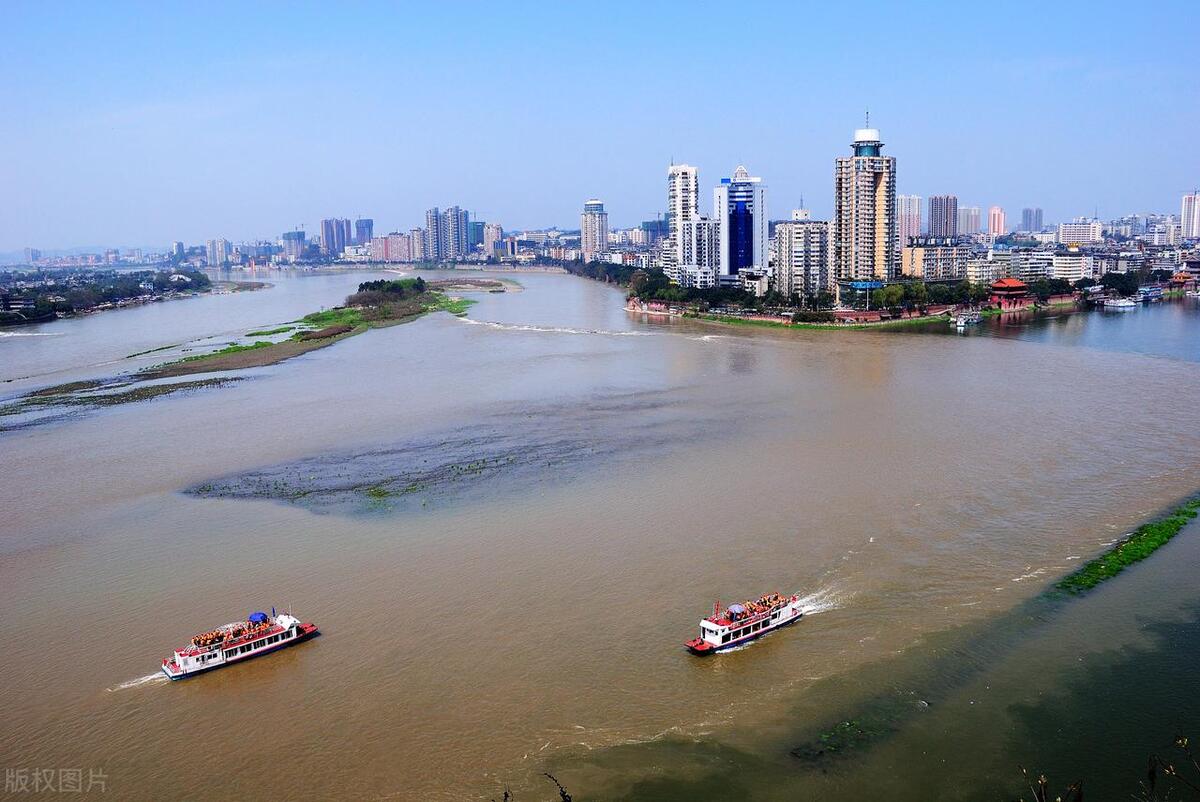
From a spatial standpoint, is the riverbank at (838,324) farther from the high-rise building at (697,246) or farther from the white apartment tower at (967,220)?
the white apartment tower at (967,220)

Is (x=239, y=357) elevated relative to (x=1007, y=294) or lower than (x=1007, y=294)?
lower

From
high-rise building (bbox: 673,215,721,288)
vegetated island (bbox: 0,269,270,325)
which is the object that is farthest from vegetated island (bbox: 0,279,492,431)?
vegetated island (bbox: 0,269,270,325)

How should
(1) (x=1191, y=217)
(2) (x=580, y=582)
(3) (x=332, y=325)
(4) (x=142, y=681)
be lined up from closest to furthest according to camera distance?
1. (4) (x=142, y=681)
2. (2) (x=580, y=582)
3. (3) (x=332, y=325)
4. (1) (x=1191, y=217)

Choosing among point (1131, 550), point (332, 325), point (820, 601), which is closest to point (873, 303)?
point (332, 325)

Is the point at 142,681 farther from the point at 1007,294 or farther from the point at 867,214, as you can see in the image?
the point at 1007,294

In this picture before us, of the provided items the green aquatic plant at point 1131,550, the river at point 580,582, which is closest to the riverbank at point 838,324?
the river at point 580,582

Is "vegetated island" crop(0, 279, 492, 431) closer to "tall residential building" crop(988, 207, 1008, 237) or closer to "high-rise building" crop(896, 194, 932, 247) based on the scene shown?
"high-rise building" crop(896, 194, 932, 247)

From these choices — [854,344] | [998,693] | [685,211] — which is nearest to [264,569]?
[998,693]
